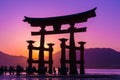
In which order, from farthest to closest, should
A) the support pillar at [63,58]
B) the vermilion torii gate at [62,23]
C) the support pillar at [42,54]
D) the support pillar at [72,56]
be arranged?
the support pillar at [42,54], the support pillar at [63,58], the support pillar at [72,56], the vermilion torii gate at [62,23]

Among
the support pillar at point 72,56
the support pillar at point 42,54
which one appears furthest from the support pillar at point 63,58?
the support pillar at point 42,54

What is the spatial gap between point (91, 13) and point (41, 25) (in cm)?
689

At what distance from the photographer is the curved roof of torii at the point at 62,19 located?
3262 cm

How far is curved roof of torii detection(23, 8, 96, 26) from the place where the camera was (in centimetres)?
3262

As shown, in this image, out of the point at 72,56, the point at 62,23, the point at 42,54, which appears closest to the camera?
the point at 72,56

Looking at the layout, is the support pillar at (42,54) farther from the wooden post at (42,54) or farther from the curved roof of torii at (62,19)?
the curved roof of torii at (62,19)

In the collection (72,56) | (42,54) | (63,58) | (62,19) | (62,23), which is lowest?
(63,58)

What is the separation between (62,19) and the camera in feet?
114

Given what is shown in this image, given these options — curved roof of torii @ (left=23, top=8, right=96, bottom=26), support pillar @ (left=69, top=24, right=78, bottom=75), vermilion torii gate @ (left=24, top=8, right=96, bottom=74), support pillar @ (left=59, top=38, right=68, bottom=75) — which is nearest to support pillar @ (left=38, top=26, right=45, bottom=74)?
vermilion torii gate @ (left=24, top=8, right=96, bottom=74)

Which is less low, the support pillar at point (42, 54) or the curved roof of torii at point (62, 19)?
the curved roof of torii at point (62, 19)

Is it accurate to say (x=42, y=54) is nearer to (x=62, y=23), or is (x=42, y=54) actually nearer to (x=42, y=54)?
(x=42, y=54)

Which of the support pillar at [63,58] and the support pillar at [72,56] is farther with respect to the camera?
the support pillar at [63,58]

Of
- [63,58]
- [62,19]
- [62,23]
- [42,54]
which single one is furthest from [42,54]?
[62,19]

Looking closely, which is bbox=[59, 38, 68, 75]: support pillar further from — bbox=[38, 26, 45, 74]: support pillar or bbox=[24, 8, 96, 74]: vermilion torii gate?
bbox=[38, 26, 45, 74]: support pillar
